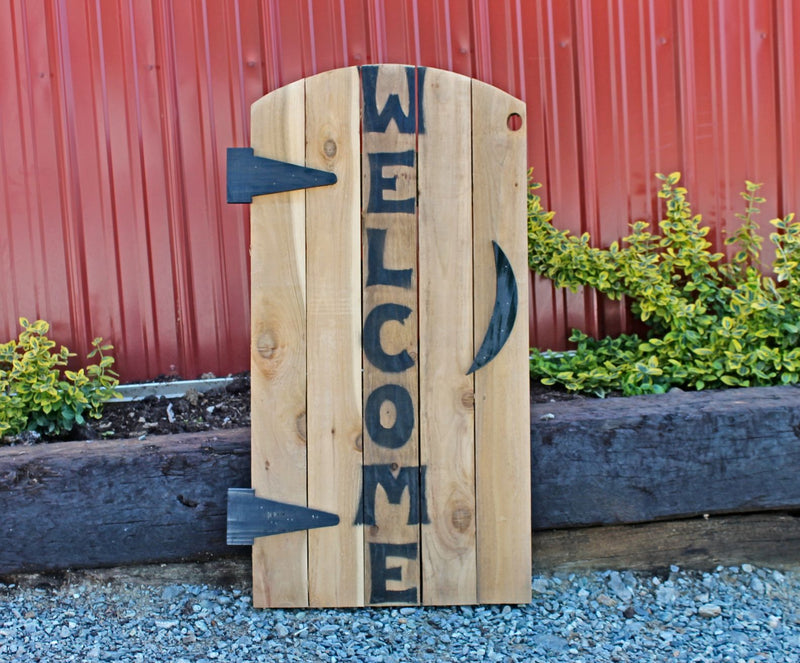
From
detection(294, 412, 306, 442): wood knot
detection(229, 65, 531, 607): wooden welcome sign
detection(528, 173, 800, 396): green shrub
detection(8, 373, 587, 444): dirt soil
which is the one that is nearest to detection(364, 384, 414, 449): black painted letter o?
detection(229, 65, 531, 607): wooden welcome sign

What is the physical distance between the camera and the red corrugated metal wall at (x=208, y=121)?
300 cm

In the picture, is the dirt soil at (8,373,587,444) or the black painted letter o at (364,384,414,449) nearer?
the black painted letter o at (364,384,414,449)

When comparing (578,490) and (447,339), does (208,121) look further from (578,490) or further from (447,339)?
(578,490)

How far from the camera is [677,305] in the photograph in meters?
2.84

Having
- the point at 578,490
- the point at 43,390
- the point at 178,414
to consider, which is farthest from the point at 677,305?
the point at 43,390

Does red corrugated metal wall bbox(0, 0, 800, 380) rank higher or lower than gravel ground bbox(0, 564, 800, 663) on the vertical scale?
higher

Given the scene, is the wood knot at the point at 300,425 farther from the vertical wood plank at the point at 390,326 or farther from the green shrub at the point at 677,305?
the green shrub at the point at 677,305

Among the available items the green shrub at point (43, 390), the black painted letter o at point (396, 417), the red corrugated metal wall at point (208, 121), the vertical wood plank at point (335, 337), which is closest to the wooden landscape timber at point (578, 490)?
the green shrub at point (43, 390)

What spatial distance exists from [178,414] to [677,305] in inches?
80.5

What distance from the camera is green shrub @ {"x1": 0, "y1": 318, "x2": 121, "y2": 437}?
265 cm

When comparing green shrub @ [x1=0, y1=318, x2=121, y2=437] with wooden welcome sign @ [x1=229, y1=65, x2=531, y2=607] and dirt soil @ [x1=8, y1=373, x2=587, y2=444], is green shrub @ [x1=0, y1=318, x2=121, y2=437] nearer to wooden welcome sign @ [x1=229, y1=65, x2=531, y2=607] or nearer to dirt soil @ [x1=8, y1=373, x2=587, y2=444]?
dirt soil @ [x1=8, y1=373, x2=587, y2=444]

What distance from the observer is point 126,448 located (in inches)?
93.7

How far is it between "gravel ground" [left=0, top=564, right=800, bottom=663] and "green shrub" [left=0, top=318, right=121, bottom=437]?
2.02 feet

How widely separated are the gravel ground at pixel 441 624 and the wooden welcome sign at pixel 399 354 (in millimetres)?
103
